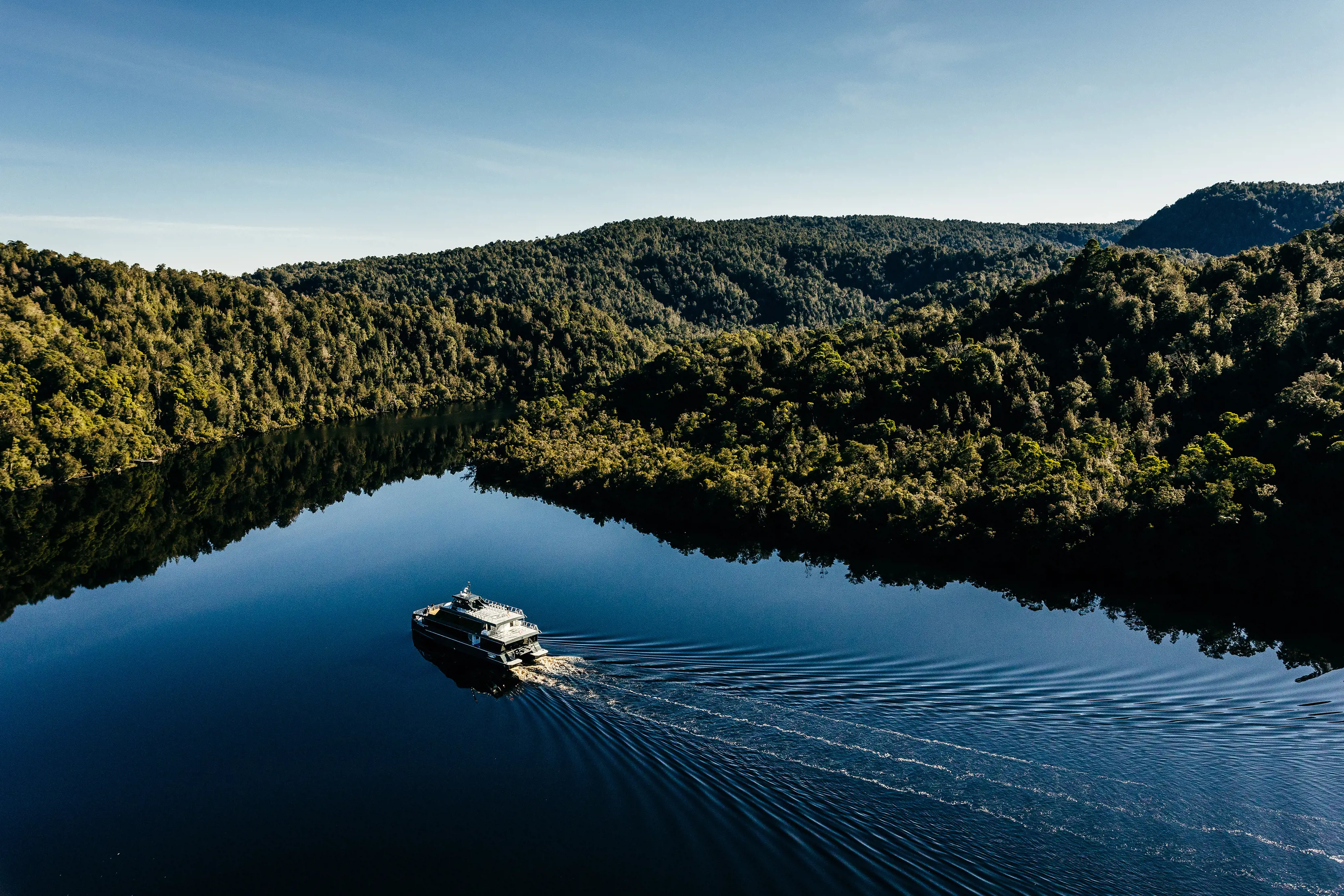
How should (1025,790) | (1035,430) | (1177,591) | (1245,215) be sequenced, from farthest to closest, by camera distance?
(1245,215), (1035,430), (1177,591), (1025,790)

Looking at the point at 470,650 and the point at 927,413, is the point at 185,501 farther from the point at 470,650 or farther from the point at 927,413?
the point at 927,413

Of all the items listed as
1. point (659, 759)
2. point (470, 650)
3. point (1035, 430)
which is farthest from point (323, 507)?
point (1035, 430)

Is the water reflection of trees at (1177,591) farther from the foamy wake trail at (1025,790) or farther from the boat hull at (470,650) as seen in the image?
the boat hull at (470,650)

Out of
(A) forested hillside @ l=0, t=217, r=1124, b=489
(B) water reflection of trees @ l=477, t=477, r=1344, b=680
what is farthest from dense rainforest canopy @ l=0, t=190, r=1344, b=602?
(B) water reflection of trees @ l=477, t=477, r=1344, b=680

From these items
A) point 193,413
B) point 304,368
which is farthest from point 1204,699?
point 304,368

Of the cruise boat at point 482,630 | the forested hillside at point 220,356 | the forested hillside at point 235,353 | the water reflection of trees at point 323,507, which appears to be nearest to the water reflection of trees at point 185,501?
the water reflection of trees at point 323,507

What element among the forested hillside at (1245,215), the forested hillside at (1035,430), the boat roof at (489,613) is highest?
the forested hillside at (1245,215)
